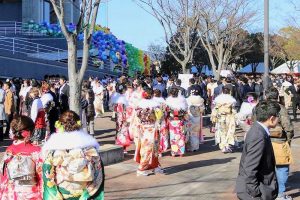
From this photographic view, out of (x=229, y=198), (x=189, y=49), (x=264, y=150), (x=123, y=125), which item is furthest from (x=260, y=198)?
(x=189, y=49)

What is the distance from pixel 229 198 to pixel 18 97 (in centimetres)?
1024

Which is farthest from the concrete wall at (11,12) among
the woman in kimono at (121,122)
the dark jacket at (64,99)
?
the woman in kimono at (121,122)

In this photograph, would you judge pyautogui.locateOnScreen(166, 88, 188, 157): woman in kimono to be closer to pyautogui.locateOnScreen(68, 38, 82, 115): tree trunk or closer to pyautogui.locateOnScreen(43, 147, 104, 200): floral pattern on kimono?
pyautogui.locateOnScreen(68, 38, 82, 115): tree trunk

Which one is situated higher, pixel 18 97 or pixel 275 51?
pixel 275 51

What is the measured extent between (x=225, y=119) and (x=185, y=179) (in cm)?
335

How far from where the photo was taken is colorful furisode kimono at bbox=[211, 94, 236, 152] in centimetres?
1210

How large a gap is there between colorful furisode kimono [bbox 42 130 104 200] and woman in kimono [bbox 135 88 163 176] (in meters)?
4.48

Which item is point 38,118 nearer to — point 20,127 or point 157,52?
point 20,127

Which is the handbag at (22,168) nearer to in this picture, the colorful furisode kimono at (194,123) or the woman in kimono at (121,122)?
the woman in kimono at (121,122)

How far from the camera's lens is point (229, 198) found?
7734 mm

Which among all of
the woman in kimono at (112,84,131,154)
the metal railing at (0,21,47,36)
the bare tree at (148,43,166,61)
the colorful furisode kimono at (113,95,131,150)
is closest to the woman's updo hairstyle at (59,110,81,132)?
the woman in kimono at (112,84,131,154)

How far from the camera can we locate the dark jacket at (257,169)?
180 inches

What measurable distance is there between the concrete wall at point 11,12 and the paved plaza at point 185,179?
2978cm

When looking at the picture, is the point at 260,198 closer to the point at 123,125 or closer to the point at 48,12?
the point at 123,125
